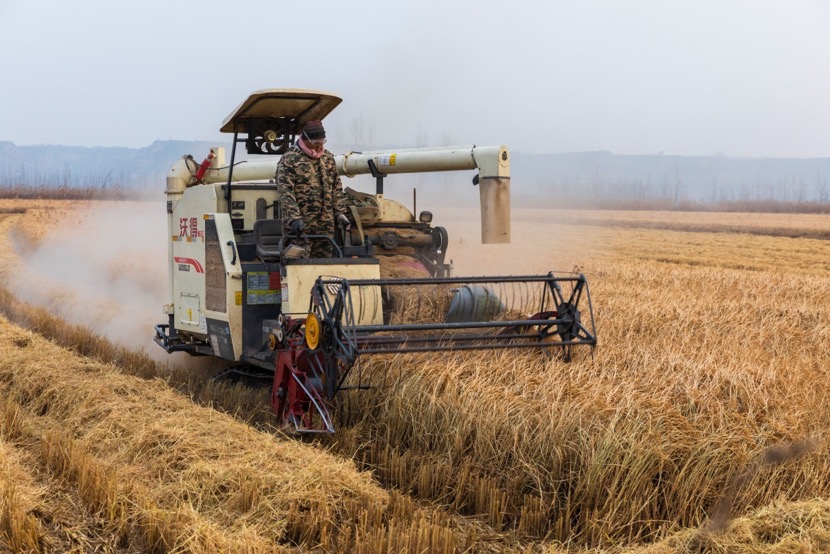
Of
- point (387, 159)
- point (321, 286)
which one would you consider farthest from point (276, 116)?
point (321, 286)

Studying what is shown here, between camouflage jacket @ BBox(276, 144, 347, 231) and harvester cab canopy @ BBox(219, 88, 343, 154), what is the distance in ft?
2.58

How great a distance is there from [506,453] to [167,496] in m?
2.11

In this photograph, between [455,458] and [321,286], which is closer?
[455,458]

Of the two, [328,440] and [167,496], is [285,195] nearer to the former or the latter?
[328,440]

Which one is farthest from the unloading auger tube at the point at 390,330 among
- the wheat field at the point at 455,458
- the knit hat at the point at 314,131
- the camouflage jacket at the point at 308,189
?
the knit hat at the point at 314,131

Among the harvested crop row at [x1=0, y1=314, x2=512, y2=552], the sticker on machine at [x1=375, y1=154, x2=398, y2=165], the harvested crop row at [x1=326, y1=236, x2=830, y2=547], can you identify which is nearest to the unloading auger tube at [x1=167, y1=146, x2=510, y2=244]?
the sticker on machine at [x1=375, y1=154, x2=398, y2=165]

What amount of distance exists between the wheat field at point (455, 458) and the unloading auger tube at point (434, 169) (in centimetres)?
130

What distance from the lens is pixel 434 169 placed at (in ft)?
28.7

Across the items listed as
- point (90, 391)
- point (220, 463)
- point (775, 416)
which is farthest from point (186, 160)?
point (775, 416)

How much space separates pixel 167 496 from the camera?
5.30 m

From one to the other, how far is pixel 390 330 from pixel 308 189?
2.01 metres

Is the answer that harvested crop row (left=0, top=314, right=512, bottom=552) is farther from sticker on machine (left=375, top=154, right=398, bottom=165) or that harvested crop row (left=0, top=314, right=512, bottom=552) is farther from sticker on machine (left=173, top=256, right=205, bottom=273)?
sticker on machine (left=375, top=154, right=398, bottom=165)

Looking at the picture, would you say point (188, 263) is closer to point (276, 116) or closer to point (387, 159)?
Answer: point (276, 116)

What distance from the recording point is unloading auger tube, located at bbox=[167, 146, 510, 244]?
7797mm
